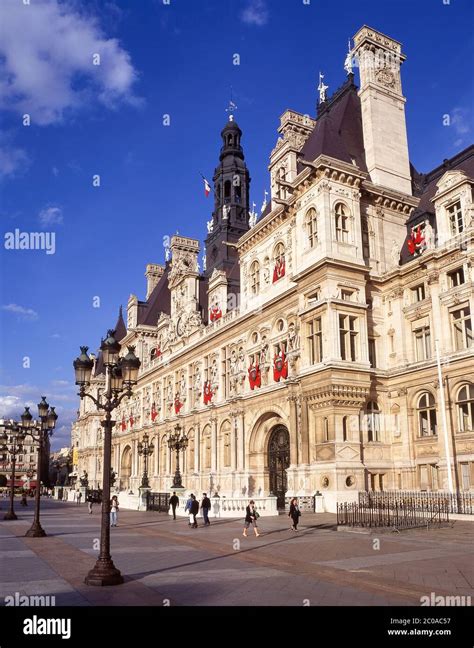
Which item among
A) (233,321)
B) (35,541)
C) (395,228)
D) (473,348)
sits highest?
(395,228)

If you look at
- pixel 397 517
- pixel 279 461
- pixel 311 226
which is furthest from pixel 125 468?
pixel 397 517

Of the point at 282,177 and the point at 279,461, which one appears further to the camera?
the point at 282,177

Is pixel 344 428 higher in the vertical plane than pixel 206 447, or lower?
higher

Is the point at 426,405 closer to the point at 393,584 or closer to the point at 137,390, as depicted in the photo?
the point at 393,584

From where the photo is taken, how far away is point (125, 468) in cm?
7288

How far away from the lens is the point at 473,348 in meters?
27.6

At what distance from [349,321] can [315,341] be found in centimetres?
213

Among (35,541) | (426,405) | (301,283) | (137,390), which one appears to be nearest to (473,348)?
(426,405)

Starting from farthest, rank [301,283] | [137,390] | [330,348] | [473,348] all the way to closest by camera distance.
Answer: [137,390]
[301,283]
[330,348]
[473,348]

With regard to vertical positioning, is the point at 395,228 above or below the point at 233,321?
above

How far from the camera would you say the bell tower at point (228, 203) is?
60.0 meters

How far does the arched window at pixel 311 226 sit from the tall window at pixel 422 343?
755 cm

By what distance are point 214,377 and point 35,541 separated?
87.9ft

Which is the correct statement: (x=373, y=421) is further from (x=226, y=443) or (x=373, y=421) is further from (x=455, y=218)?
(x=226, y=443)
